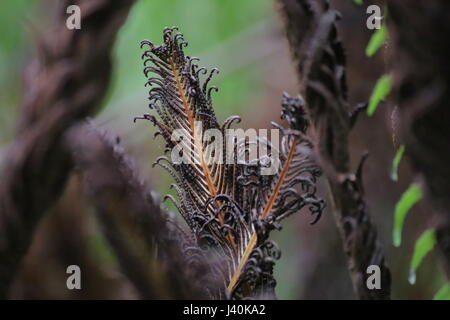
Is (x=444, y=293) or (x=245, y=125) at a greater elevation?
(x=245, y=125)

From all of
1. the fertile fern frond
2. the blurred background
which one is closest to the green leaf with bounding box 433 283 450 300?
the fertile fern frond

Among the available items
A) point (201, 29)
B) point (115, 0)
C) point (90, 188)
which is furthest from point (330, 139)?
point (201, 29)

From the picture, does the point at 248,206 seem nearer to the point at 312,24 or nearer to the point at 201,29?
the point at 312,24

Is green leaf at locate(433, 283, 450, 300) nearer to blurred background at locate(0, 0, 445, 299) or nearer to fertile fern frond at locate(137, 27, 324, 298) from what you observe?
fertile fern frond at locate(137, 27, 324, 298)

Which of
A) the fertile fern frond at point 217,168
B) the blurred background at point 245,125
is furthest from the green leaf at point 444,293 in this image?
the blurred background at point 245,125

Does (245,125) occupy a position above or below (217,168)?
above

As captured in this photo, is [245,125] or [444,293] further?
[245,125]

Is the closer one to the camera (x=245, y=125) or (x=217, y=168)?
(x=217, y=168)
